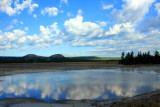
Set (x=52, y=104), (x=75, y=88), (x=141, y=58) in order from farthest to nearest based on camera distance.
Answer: (x=141, y=58) → (x=75, y=88) → (x=52, y=104)

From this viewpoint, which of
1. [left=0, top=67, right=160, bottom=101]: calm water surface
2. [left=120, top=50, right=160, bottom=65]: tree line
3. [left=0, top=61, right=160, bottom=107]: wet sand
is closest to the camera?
[left=0, top=61, right=160, bottom=107]: wet sand

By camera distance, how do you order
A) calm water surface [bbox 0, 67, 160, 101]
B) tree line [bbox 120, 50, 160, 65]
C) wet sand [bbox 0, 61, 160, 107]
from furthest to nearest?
tree line [bbox 120, 50, 160, 65]
calm water surface [bbox 0, 67, 160, 101]
wet sand [bbox 0, 61, 160, 107]

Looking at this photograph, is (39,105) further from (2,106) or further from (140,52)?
(140,52)

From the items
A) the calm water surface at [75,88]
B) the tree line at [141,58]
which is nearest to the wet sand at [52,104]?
the calm water surface at [75,88]

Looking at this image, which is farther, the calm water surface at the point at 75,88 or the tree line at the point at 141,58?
the tree line at the point at 141,58

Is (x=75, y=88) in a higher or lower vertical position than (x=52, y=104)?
lower

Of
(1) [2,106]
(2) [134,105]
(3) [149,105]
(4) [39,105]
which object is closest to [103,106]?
(2) [134,105]

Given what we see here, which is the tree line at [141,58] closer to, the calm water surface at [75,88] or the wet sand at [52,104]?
the wet sand at [52,104]

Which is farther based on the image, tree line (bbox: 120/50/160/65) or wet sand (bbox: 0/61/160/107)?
tree line (bbox: 120/50/160/65)

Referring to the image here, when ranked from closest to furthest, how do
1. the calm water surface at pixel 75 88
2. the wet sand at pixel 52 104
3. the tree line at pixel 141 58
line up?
the wet sand at pixel 52 104 → the calm water surface at pixel 75 88 → the tree line at pixel 141 58

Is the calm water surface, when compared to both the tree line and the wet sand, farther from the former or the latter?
the tree line

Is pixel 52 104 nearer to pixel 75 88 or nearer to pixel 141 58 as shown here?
pixel 75 88

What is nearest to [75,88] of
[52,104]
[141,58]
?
[52,104]

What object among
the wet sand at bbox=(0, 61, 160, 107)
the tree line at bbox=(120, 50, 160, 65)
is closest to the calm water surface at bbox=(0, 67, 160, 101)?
the wet sand at bbox=(0, 61, 160, 107)
